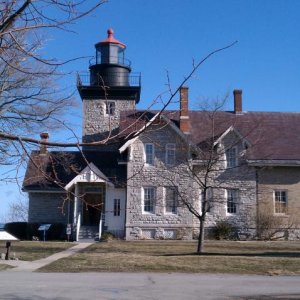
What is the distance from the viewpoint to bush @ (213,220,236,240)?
32656 mm

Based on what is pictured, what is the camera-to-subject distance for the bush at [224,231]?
32.7 m

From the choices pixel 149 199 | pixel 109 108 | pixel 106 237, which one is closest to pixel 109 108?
pixel 109 108

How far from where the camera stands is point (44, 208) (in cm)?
3559

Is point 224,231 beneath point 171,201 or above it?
beneath

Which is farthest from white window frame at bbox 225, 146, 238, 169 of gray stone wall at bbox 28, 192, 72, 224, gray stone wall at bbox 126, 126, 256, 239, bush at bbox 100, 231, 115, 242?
gray stone wall at bbox 28, 192, 72, 224

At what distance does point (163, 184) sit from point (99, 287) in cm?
2083

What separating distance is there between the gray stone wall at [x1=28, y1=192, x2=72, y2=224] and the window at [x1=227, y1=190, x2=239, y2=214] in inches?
424

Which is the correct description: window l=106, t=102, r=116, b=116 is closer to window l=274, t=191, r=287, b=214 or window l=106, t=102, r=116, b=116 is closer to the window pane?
the window pane

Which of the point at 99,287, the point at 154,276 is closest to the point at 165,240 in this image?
the point at 154,276

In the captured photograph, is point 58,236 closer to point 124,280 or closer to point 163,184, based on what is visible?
point 163,184

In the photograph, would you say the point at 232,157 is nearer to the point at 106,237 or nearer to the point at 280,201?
the point at 280,201

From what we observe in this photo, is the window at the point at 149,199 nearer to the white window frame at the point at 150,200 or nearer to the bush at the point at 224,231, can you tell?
the white window frame at the point at 150,200

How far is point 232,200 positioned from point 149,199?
17.4ft

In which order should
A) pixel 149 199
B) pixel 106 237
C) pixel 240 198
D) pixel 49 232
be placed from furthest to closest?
pixel 49 232, pixel 240 198, pixel 149 199, pixel 106 237
